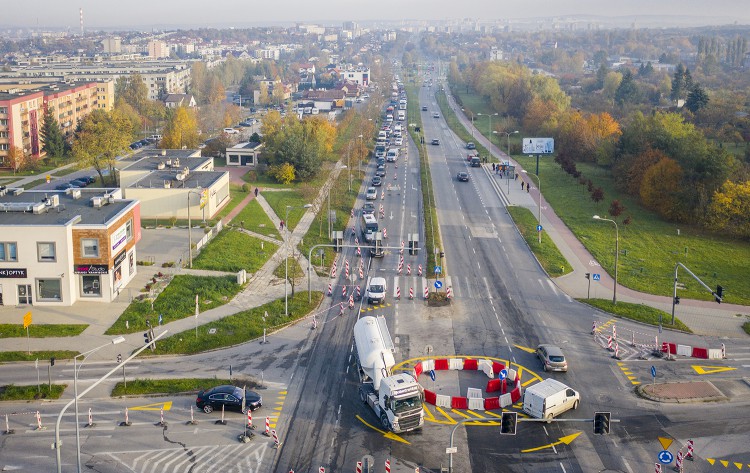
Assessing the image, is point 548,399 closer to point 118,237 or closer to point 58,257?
point 118,237

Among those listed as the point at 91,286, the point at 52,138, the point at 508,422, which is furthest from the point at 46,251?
the point at 52,138

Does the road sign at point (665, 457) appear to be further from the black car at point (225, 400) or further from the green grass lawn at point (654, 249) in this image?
the green grass lawn at point (654, 249)

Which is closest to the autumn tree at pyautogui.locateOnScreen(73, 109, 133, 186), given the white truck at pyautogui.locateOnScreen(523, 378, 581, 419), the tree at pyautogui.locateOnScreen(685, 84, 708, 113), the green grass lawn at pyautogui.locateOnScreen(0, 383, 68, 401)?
the green grass lawn at pyautogui.locateOnScreen(0, 383, 68, 401)

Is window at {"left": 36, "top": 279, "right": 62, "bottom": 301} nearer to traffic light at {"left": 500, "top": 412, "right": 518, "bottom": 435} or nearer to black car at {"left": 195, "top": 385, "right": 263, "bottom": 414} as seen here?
black car at {"left": 195, "top": 385, "right": 263, "bottom": 414}

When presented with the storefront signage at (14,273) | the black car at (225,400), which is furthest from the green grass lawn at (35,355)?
the black car at (225,400)

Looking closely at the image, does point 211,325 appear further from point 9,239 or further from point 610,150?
point 610,150

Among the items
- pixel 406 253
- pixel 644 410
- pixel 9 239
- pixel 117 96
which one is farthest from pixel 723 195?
pixel 117 96
